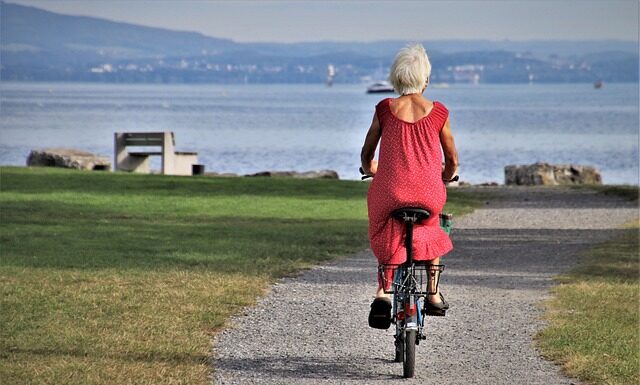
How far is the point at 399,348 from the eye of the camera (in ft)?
27.2

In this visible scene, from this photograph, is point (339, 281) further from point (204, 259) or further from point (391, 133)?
point (391, 133)

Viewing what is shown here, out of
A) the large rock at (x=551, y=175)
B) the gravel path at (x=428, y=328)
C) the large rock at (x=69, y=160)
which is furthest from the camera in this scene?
the large rock at (x=551, y=175)

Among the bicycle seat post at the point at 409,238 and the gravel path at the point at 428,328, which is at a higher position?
the bicycle seat post at the point at 409,238

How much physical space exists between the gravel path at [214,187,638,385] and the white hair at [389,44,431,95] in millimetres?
1797

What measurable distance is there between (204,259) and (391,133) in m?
6.17

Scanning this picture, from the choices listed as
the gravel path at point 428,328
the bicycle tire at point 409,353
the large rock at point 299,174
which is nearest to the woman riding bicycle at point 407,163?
the bicycle tire at point 409,353

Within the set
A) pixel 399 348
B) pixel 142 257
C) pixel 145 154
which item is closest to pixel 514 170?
pixel 145 154

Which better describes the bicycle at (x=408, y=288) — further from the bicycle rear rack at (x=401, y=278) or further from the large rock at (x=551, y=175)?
the large rock at (x=551, y=175)

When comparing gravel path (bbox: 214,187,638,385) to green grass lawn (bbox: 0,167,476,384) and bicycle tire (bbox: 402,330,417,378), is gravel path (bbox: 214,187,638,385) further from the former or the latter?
green grass lawn (bbox: 0,167,476,384)

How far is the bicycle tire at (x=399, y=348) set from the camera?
8.13 meters

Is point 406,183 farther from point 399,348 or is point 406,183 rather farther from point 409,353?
point 399,348

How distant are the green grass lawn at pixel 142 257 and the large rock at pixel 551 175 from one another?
5.34 meters

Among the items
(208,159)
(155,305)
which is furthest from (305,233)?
(208,159)

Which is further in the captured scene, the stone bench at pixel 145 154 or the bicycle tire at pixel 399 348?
the stone bench at pixel 145 154
